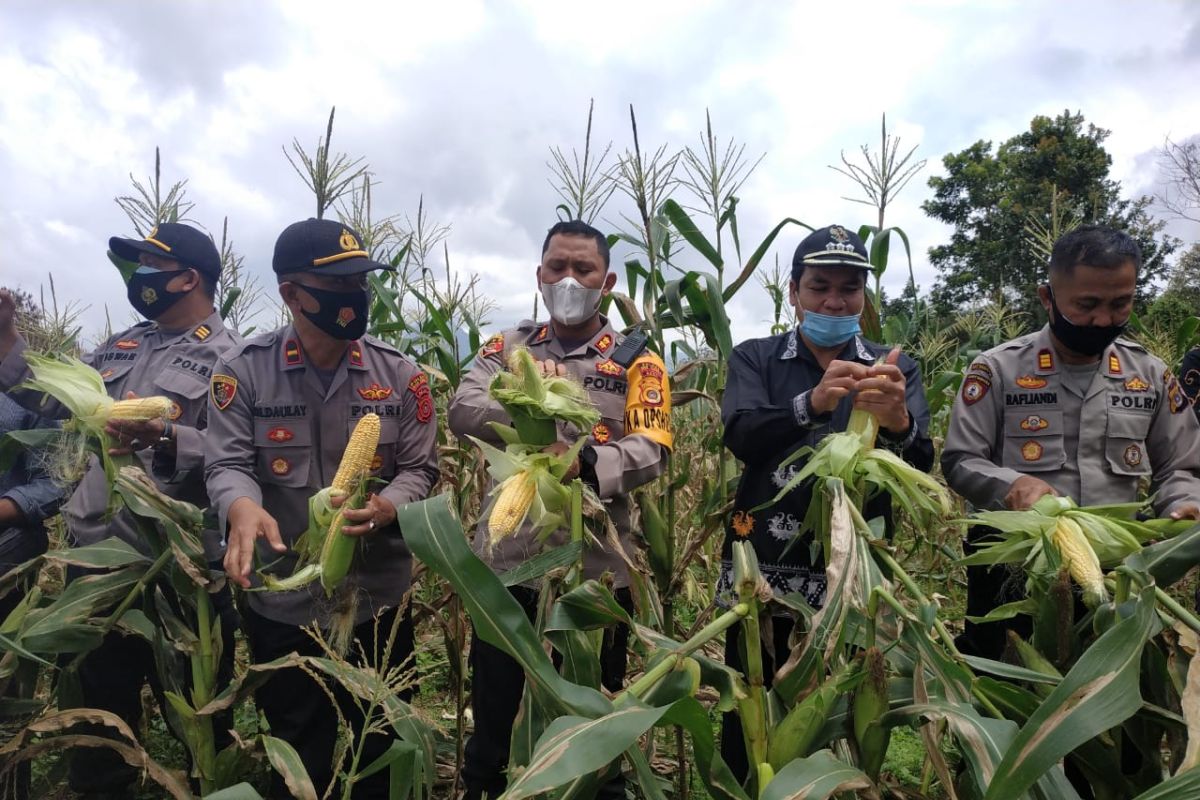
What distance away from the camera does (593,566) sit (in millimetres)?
2449

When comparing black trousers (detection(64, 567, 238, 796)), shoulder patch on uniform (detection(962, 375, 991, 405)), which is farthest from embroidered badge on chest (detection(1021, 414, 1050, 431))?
black trousers (detection(64, 567, 238, 796))

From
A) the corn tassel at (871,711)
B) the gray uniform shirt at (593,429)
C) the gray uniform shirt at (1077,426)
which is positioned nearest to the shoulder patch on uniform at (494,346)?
the gray uniform shirt at (593,429)

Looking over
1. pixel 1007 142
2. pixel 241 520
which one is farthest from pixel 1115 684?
pixel 1007 142

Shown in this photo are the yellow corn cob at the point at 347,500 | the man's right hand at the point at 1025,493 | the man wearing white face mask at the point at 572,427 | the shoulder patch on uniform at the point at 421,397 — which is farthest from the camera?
the shoulder patch on uniform at the point at 421,397

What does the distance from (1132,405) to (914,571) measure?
1920 mm

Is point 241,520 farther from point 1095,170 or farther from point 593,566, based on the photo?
point 1095,170

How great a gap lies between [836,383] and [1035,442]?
1.18 metres

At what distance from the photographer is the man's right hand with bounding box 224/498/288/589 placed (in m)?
1.93

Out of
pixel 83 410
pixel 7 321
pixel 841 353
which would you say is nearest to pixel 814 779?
pixel 841 353

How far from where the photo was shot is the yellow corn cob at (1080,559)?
1.42 meters

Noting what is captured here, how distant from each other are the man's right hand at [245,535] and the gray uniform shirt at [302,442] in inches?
11.0

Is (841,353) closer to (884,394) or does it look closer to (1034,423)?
(1034,423)

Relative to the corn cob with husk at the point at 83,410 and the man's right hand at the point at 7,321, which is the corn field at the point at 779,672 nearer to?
the corn cob with husk at the point at 83,410

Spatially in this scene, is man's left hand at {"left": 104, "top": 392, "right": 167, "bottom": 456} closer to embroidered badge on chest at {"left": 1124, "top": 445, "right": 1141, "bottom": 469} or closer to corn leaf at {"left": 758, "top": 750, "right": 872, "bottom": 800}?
corn leaf at {"left": 758, "top": 750, "right": 872, "bottom": 800}
